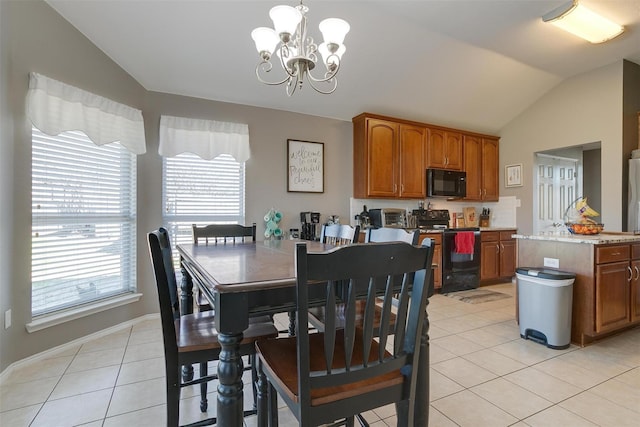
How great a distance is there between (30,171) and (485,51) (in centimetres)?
449

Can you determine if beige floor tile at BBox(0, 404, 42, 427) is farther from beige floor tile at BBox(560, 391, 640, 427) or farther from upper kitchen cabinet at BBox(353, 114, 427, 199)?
upper kitchen cabinet at BBox(353, 114, 427, 199)

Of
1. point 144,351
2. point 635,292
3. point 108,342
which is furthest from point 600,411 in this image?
point 108,342

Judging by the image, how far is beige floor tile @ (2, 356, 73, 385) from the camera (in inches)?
80.6

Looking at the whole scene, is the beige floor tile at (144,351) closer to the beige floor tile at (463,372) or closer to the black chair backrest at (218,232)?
the black chair backrest at (218,232)

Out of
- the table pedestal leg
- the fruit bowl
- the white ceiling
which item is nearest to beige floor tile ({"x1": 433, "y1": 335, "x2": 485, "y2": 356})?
Result: the fruit bowl

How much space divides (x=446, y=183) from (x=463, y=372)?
123 inches

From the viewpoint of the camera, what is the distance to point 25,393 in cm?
189

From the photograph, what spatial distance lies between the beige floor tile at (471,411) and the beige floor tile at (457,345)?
617 millimetres

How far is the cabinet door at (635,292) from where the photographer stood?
2744 millimetres

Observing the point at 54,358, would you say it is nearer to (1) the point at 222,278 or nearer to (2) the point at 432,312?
(1) the point at 222,278

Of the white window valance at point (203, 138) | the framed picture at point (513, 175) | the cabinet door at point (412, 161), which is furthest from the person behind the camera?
the framed picture at point (513, 175)

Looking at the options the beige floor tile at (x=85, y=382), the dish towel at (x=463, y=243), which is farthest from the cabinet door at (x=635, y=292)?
the beige floor tile at (x=85, y=382)

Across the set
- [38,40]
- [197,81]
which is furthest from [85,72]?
[197,81]

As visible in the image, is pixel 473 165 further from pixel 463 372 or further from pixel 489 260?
pixel 463 372
